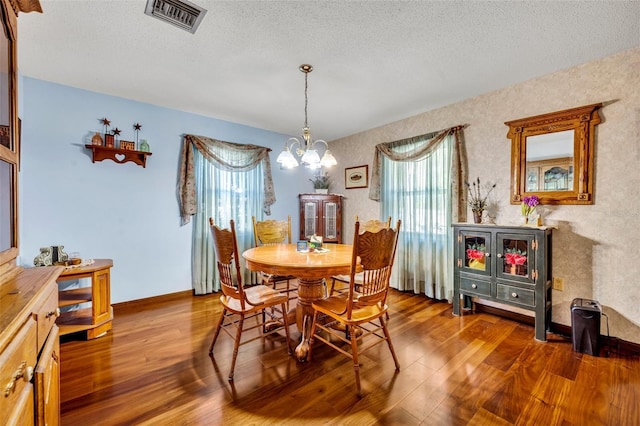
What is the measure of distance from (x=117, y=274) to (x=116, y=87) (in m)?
2.06

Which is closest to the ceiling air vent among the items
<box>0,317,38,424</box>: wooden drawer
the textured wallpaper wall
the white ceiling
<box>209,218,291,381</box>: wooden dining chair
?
the white ceiling

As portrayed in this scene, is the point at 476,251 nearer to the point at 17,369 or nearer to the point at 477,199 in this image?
the point at 477,199

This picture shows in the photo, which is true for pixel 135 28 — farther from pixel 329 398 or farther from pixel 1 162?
pixel 329 398

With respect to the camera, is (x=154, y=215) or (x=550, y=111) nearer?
(x=550, y=111)

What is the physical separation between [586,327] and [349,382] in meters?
1.98

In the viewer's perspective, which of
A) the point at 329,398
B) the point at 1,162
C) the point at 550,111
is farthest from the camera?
the point at 550,111

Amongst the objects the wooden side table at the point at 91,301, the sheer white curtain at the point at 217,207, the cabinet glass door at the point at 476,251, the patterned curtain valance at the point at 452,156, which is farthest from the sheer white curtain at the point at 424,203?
the wooden side table at the point at 91,301

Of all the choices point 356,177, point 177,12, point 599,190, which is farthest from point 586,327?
point 177,12

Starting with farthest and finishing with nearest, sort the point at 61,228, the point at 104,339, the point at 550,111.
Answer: the point at 61,228 < the point at 550,111 < the point at 104,339

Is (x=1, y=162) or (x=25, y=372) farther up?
(x=1, y=162)

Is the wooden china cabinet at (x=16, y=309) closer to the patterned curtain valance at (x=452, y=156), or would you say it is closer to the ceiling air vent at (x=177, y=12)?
the ceiling air vent at (x=177, y=12)

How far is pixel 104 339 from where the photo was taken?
2.52m

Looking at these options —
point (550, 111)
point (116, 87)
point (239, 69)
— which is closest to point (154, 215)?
point (116, 87)

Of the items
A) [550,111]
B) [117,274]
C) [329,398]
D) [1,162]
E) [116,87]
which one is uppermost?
[116,87]
